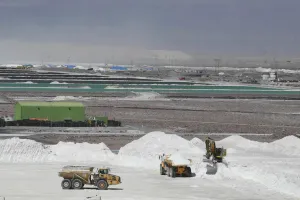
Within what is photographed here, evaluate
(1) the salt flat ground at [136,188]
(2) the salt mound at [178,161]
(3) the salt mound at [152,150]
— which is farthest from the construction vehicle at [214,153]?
(1) the salt flat ground at [136,188]

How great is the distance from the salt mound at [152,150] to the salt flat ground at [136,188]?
155 inches

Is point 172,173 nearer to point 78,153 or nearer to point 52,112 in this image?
point 78,153

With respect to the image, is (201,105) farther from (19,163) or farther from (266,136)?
(19,163)

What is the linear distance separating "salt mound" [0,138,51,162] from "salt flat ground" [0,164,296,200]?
5193mm

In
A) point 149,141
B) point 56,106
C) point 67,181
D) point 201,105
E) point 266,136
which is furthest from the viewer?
point 201,105

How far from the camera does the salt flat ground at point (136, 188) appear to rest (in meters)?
39.1

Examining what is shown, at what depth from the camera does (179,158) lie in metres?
48.4

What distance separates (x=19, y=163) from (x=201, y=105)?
78.4 m

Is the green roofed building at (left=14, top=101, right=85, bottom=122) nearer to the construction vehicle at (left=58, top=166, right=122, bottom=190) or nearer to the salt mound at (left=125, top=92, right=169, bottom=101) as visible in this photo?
the construction vehicle at (left=58, top=166, right=122, bottom=190)

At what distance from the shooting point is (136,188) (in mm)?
42469

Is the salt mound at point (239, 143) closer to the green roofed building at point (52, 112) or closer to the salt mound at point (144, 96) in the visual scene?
the green roofed building at point (52, 112)

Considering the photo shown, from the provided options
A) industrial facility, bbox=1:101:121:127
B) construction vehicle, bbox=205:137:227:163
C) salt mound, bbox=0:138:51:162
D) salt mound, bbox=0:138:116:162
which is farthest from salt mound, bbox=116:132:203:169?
industrial facility, bbox=1:101:121:127

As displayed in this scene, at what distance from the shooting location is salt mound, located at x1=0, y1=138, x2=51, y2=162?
55.0 m

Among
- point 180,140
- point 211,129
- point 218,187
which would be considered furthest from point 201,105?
point 218,187
